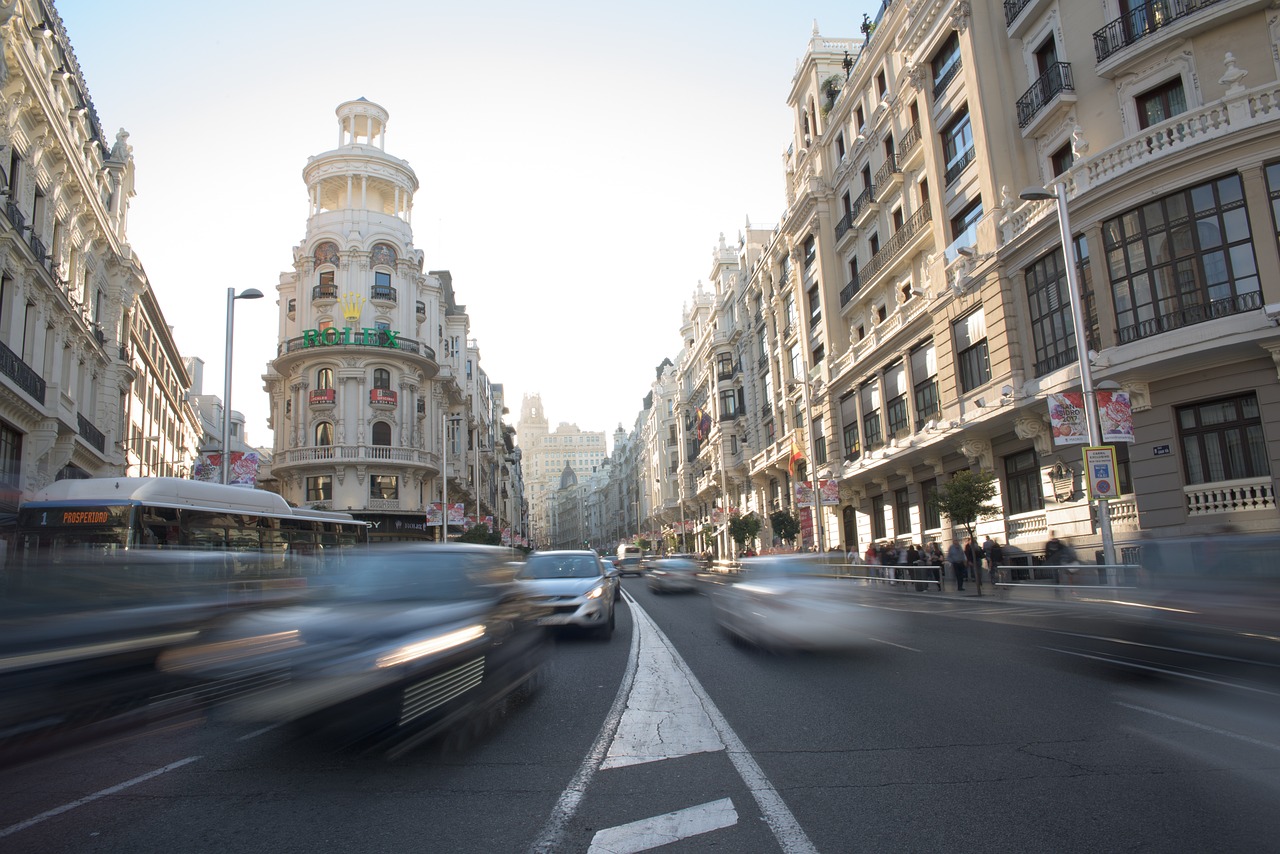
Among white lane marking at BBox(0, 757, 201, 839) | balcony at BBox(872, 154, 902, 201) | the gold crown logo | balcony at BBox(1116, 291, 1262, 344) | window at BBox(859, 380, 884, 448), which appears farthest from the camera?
the gold crown logo

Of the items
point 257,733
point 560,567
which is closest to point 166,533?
point 560,567

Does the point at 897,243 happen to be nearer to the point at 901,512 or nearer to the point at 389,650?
the point at 901,512

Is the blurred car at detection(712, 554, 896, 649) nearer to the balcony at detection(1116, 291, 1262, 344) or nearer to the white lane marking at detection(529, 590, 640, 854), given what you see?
the white lane marking at detection(529, 590, 640, 854)

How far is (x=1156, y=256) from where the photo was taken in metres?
18.8

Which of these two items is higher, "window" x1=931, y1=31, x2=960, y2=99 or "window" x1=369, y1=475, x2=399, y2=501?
"window" x1=931, y1=31, x2=960, y2=99

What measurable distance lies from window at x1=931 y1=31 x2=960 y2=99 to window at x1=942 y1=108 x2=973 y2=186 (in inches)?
54.3

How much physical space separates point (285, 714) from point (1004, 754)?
500 cm

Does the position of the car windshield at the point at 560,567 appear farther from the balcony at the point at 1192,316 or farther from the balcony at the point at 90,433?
the balcony at the point at 90,433

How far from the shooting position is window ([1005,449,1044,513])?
23484 millimetres

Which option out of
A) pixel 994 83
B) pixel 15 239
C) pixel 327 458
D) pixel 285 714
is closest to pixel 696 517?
pixel 327 458

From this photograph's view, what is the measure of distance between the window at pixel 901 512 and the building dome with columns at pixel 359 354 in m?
28.0

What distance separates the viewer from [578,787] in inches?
202

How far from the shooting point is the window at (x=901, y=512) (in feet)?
109

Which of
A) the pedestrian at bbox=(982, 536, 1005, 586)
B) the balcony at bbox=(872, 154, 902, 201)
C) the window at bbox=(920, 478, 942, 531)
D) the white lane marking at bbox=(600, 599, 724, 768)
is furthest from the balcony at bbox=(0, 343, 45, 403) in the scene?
the balcony at bbox=(872, 154, 902, 201)
